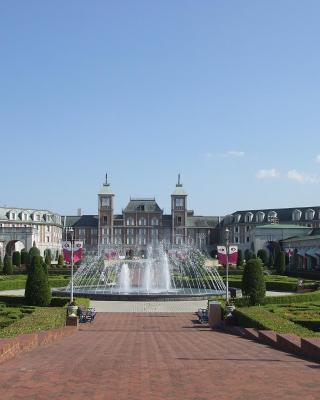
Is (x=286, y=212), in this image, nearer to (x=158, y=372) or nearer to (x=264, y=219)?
(x=264, y=219)

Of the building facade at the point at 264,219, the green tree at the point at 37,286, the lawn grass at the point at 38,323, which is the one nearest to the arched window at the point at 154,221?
the building facade at the point at 264,219

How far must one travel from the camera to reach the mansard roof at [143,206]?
119750 mm

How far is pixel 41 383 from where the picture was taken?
809cm

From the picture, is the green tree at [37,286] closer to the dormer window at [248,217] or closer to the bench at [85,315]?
the bench at [85,315]

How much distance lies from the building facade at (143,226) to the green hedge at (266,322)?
9590cm

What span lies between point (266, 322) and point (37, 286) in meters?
12.9

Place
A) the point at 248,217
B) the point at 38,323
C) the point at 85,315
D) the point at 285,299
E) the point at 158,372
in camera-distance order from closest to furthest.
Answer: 1. the point at 158,372
2. the point at 38,323
3. the point at 85,315
4. the point at 285,299
5. the point at 248,217

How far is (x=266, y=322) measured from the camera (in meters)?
17.4

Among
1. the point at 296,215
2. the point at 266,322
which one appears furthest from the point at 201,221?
the point at 266,322

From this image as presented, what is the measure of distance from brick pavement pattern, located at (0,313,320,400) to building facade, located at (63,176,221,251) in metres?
102

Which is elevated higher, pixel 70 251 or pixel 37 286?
pixel 70 251

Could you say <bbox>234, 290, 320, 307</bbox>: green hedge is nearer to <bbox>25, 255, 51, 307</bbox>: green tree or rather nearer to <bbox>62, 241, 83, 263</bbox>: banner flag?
<bbox>25, 255, 51, 307</bbox>: green tree

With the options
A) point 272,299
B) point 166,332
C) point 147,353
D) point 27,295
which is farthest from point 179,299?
point 147,353

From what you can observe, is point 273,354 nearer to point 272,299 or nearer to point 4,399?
point 4,399
